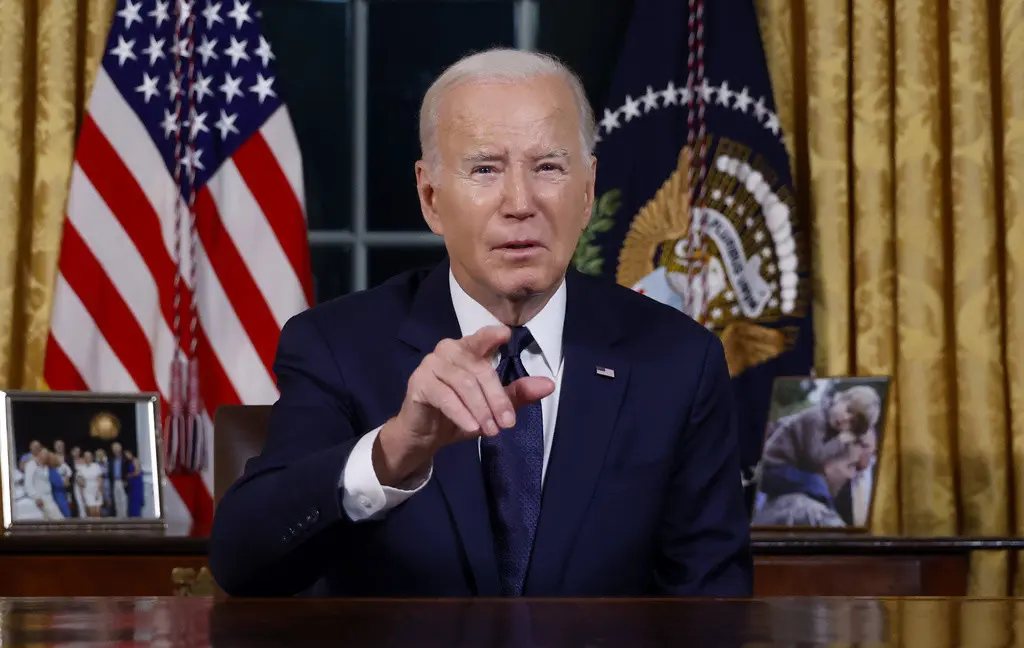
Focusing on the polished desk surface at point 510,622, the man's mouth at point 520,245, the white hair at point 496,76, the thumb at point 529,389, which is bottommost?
the polished desk surface at point 510,622

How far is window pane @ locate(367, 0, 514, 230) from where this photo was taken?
12.4ft

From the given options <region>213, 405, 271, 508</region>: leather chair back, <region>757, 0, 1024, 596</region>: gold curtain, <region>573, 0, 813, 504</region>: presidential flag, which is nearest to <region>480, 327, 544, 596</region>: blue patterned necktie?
<region>213, 405, 271, 508</region>: leather chair back

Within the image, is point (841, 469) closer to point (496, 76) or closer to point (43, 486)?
point (496, 76)

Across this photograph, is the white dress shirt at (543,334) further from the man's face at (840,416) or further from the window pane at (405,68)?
the window pane at (405,68)

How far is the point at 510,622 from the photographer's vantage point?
1173 mm

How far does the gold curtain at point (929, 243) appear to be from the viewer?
3279mm

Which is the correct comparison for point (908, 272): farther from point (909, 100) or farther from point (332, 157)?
point (332, 157)

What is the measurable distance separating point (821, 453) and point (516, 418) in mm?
1412

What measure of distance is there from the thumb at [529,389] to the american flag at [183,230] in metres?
1.90

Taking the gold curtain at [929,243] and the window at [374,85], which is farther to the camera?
the window at [374,85]

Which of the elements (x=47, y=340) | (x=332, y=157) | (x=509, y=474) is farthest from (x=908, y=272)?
(x=47, y=340)

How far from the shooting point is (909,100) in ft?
10.9

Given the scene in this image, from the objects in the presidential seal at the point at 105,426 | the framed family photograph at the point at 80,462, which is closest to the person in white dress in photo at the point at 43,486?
the framed family photograph at the point at 80,462

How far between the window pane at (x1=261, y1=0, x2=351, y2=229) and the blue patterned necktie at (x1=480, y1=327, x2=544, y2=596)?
2052 mm
